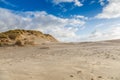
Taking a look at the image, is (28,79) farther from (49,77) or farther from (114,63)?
(114,63)

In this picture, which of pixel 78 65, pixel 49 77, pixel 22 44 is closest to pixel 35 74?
pixel 49 77

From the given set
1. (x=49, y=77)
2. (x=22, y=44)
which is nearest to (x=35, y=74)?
(x=49, y=77)

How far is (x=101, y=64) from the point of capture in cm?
1076

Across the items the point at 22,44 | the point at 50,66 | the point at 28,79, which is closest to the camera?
the point at 28,79

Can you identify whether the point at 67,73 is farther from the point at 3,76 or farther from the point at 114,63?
the point at 114,63

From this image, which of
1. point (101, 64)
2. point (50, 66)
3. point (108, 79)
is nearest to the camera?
point (108, 79)

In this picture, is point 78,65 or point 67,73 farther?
point 78,65

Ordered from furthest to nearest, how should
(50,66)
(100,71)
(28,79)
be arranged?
(50,66) → (100,71) → (28,79)

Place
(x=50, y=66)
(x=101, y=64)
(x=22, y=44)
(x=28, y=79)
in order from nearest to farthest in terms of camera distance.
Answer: (x=28, y=79) → (x=50, y=66) → (x=101, y=64) → (x=22, y=44)

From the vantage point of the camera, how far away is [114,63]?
36.4 ft

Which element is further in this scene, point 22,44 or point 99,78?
point 22,44

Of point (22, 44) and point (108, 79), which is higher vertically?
point (22, 44)

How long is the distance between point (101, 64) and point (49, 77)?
3610mm

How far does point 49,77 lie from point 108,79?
2423 mm
